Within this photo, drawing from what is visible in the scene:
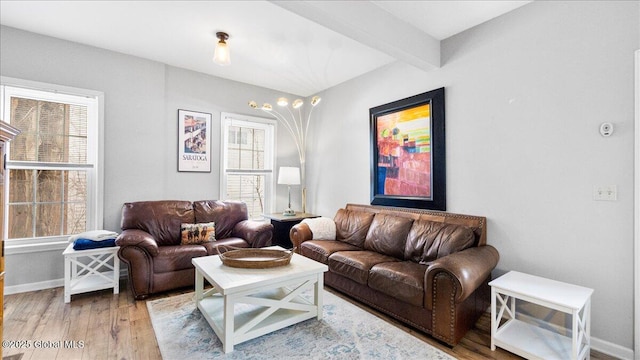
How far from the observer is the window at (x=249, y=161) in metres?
4.39

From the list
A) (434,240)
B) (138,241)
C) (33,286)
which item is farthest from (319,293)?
(33,286)

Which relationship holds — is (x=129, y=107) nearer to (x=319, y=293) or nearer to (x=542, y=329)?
(x=319, y=293)

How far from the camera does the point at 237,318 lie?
7.55 ft

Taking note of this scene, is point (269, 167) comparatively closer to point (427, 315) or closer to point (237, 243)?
point (237, 243)

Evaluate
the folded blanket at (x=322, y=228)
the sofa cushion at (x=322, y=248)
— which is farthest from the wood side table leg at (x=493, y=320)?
the folded blanket at (x=322, y=228)

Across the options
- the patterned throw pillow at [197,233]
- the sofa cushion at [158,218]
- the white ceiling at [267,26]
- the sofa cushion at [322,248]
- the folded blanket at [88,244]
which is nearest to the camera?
the white ceiling at [267,26]

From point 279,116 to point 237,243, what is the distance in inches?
88.2

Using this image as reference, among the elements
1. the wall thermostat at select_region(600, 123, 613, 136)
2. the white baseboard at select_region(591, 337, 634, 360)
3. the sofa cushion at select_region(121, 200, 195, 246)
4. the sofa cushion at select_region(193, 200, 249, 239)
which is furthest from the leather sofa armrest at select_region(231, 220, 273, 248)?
the wall thermostat at select_region(600, 123, 613, 136)

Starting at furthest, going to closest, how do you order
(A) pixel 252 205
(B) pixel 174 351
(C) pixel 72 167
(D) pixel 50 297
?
1. (A) pixel 252 205
2. (C) pixel 72 167
3. (D) pixel 50 297
4. (B) pixel 174 351

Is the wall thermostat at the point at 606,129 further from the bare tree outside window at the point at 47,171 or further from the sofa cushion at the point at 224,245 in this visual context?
the bare tree outside window at the point at 47,171

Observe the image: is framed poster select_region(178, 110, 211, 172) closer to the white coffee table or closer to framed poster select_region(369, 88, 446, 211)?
the white coffee table

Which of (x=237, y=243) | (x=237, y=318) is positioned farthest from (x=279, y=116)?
(x=237, y=318)

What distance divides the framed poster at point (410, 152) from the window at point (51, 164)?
3.21m

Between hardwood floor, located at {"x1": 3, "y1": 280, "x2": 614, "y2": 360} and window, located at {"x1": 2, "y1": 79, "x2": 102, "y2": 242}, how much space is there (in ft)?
2.44
